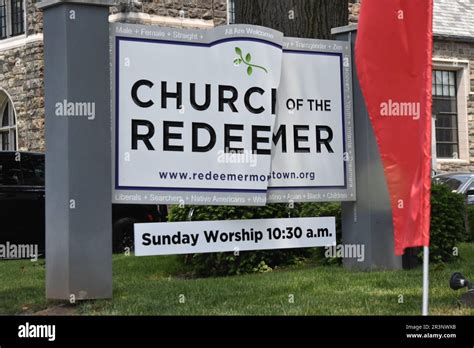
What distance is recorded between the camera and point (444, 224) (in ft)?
37.7

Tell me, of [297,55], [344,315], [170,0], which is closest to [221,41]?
[297,55]

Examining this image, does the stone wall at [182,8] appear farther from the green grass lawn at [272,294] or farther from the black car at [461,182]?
the green grass lawn at [272,294]

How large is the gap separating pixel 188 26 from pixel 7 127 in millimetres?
6437

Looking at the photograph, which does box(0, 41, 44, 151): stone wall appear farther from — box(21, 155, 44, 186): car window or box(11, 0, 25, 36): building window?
box(21, 155, 44, 186): car window

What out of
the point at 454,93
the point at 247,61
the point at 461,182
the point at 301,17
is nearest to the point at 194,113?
the point at 247,61

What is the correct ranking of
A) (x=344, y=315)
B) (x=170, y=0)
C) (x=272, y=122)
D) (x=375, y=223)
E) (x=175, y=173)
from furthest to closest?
(x=170, y=0)
(x=375, y=223)
(x=272, y=122)
(x=175, y=173)
(x=344, y=315)

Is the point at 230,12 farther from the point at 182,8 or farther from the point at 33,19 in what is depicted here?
the point at 33,19

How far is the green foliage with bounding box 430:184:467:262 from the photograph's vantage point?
1138 cm

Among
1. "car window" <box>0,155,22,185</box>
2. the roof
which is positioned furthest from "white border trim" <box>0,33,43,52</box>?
the roof

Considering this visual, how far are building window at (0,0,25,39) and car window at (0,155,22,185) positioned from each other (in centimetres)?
1208

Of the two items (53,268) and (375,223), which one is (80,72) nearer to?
(53,268)

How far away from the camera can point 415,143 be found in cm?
726

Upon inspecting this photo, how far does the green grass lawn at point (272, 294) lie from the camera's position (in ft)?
26.6

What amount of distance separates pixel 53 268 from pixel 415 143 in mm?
3640
